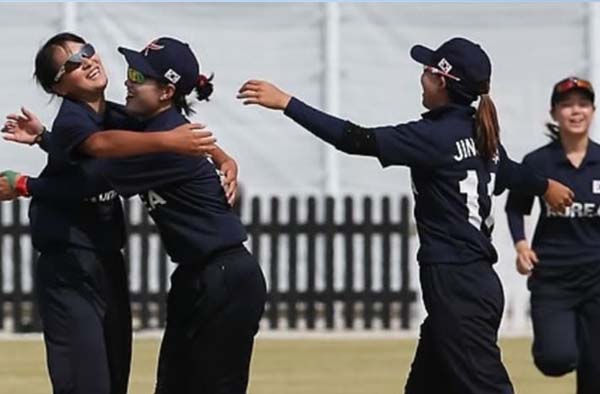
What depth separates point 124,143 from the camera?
7.70m

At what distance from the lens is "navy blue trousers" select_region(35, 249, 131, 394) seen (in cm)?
823

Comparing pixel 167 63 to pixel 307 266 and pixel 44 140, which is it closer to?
pixel 44 140

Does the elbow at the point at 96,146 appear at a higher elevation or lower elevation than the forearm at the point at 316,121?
lower

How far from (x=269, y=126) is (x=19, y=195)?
37.6 feet

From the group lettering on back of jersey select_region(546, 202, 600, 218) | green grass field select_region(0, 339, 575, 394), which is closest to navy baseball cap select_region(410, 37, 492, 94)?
lettering on back of jersey select_region(546, 202, 600, 218)

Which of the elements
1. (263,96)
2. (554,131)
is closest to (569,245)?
(554,131)

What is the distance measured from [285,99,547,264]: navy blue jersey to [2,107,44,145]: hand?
127 centimetres

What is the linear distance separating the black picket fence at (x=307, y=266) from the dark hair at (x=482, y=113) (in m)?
9.04

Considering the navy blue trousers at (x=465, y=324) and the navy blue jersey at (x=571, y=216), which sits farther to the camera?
the navy blue jersey at (x=571, y=216)

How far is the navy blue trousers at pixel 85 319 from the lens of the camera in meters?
8.23

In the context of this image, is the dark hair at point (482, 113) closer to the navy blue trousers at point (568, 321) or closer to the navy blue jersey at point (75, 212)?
the navy blue jersey at point (75, 212)

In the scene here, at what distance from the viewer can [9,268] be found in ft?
58.5

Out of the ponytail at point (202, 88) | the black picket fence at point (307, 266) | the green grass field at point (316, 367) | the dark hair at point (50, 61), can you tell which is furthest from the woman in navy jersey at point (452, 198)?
the black picket fence at point (307, 266)

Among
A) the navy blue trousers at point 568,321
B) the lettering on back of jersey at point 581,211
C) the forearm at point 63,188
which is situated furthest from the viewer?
the lettering on back of jersey at point 581,211
